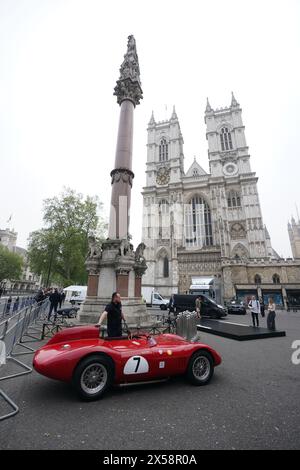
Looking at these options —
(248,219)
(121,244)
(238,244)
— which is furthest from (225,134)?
(121,244)

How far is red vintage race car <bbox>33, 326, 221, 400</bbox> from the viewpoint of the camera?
3.30 meters

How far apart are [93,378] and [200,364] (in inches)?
85.0

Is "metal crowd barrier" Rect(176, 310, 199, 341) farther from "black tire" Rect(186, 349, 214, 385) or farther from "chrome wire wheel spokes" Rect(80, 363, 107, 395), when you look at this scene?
"chrome wire wheel spokes" Rect(80, 363, 107, 395)

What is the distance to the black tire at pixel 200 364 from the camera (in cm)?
407

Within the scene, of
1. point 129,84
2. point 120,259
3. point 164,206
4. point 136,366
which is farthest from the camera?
point 164,206

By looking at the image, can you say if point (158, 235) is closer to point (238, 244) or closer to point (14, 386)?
point (238, 244)

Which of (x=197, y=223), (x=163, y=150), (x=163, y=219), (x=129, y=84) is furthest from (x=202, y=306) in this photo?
(x=163, y=150)

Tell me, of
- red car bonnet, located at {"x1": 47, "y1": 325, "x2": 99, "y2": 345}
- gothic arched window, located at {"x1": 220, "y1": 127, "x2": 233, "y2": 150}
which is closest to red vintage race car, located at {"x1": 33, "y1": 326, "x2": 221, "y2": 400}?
red car bonnet, located at {"x1": 47, "y1": 325, "x2": 99, "y2": 345}

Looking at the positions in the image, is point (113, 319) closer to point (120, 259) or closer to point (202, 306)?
point (120, 259)

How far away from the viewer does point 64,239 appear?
2784cm

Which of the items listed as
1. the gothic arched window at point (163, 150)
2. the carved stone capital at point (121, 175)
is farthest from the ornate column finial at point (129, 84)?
the gothic arched window at point (163, 150)

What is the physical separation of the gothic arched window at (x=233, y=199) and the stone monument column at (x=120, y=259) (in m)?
36.4

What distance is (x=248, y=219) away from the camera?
4028 cm

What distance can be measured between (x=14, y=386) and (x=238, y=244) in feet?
136
